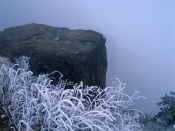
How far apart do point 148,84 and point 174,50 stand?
66 centimetres

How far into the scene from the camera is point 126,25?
336cm

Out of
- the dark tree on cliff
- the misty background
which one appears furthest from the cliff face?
the dark tree on cliff

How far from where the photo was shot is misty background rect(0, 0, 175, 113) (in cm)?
328

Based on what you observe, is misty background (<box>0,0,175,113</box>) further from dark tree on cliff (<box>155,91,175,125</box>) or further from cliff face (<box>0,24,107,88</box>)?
dark tree on cliff (<box>155,91,175,125</box>)

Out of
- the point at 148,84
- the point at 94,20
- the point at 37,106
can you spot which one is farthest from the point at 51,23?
the point at 37,106

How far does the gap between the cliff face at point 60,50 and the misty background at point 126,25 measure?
0.32 meters

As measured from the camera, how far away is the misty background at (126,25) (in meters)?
3.28

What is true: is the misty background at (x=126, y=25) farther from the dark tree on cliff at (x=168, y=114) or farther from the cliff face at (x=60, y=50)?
the dark tree on cliff at (x=168, y=114)

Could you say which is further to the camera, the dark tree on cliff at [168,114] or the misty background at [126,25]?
the misty background at [126,25]

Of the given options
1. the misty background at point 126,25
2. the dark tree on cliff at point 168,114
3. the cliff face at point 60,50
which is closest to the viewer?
the cliff face at point 60,50

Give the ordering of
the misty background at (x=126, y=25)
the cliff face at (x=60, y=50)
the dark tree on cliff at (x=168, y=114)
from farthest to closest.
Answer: the misty background at (x=126, y=25) < the dark tree on cliff at (x=168, y=114) < the cliff face at (x=60, y=50)

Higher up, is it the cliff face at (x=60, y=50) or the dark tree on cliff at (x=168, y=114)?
the cliff face at (x=60, y=50)

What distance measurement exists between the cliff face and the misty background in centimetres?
32

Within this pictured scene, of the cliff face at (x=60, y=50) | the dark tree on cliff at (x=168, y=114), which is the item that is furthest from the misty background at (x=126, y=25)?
the dark tree on cliff at (x=168, y=114)
